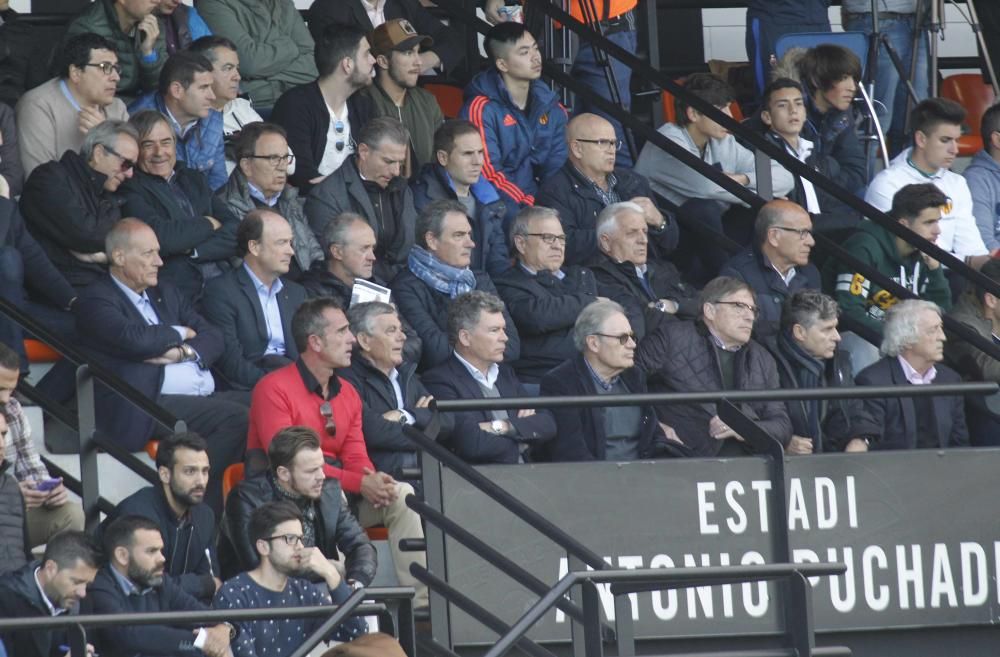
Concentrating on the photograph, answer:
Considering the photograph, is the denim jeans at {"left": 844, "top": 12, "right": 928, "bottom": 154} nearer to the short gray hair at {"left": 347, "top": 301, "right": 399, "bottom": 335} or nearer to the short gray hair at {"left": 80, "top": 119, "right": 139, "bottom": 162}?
the short gray hair at {"left": 347, "top": 301, "right": 399, "bottom": 335}

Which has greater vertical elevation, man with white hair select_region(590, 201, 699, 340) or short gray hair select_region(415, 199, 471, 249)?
short gray hair select_region(415, 199, 471, 249)

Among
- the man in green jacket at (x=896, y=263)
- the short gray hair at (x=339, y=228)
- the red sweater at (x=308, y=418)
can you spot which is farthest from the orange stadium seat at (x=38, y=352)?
the man in green jacket at (x=896, y=263)

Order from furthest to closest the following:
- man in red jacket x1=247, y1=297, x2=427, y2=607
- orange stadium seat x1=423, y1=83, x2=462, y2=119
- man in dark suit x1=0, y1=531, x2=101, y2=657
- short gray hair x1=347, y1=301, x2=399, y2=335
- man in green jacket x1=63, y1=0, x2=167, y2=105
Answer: orange stadium seat x1=423, y1=83, x2=462, y2=119
man in green jacket x1=63, y1=0, x2=167, y2=105
short gray hair x1=347, y1=301, x2=399, y2=335
man in red jacket x1=247, y1=297, x2=427, y2=607
man in dark suit x1=0, y1=531, x2=101, y2=657

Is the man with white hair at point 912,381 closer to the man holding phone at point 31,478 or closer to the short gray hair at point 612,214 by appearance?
the short gray hair at point 612,214

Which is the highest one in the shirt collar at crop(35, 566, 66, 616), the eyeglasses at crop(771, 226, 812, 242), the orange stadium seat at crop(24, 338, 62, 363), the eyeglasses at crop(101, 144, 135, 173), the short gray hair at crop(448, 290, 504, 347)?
the eyeglasses at crop(101, 144, 135, 173)

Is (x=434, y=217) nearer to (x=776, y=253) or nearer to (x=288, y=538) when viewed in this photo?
(x=776, y=253)

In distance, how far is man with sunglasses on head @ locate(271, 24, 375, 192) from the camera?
1101 centimetres

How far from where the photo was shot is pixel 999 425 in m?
10.3

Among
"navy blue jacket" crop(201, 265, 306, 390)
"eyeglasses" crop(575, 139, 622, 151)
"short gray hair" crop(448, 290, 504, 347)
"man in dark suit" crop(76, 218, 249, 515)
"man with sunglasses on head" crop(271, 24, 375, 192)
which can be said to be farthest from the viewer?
"eyeglasses" crop(575, 139, 622, 151)

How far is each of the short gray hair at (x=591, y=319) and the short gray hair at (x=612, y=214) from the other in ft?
3.40

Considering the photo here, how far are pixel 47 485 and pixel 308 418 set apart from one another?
44.0 inches

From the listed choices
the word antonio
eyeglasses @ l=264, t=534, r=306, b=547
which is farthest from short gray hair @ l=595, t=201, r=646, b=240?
eyeglasses @ l=264, t=534, r=306, b=547

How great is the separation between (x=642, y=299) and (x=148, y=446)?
2.77 metres

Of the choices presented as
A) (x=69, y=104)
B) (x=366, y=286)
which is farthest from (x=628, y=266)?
(x=69, y=104)
